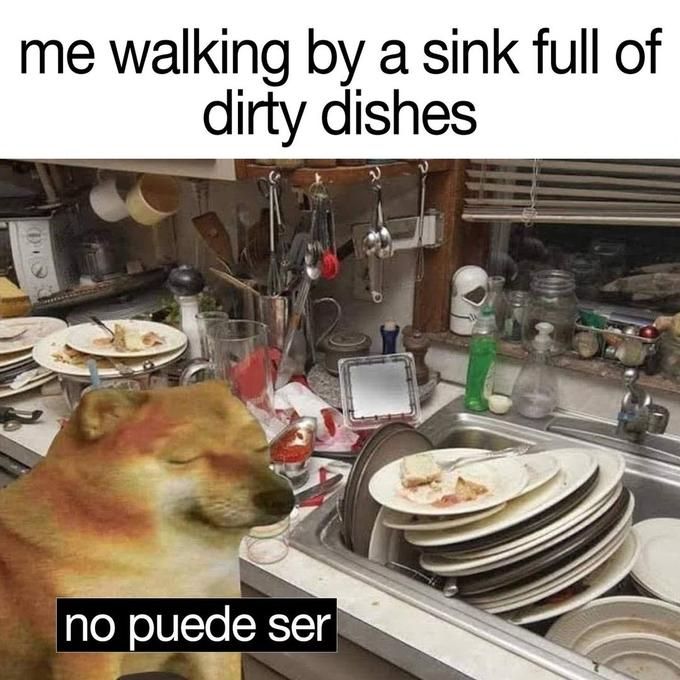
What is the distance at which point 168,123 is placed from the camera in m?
0.54

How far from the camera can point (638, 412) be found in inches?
33.4

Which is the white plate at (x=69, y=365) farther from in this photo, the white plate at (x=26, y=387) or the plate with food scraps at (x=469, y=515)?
the plate with food scraps at (x=469, y=515)

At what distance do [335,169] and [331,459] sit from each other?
38cm

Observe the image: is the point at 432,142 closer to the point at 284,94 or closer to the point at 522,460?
the point at 284,94

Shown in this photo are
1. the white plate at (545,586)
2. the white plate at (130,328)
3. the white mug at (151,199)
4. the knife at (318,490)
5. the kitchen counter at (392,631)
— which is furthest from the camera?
the white mug at (151,199)

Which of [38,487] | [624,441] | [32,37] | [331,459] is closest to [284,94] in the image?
[32,37]

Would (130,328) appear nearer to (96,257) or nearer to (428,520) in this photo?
(96,257)

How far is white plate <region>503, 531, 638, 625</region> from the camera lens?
64 centimetres

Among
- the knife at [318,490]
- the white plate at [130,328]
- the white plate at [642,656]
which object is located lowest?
the white plate at [642,656]

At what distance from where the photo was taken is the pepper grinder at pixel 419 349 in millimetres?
968

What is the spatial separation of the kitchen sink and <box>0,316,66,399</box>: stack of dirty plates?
1.63ft

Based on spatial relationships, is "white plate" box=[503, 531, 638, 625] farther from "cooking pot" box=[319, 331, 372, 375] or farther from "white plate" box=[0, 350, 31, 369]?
"white plate" box=[0, 350, 31, 369]

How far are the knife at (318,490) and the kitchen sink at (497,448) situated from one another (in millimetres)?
26

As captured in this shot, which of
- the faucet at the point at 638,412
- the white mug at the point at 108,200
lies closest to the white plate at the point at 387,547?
the faucet at the point at 638,412
